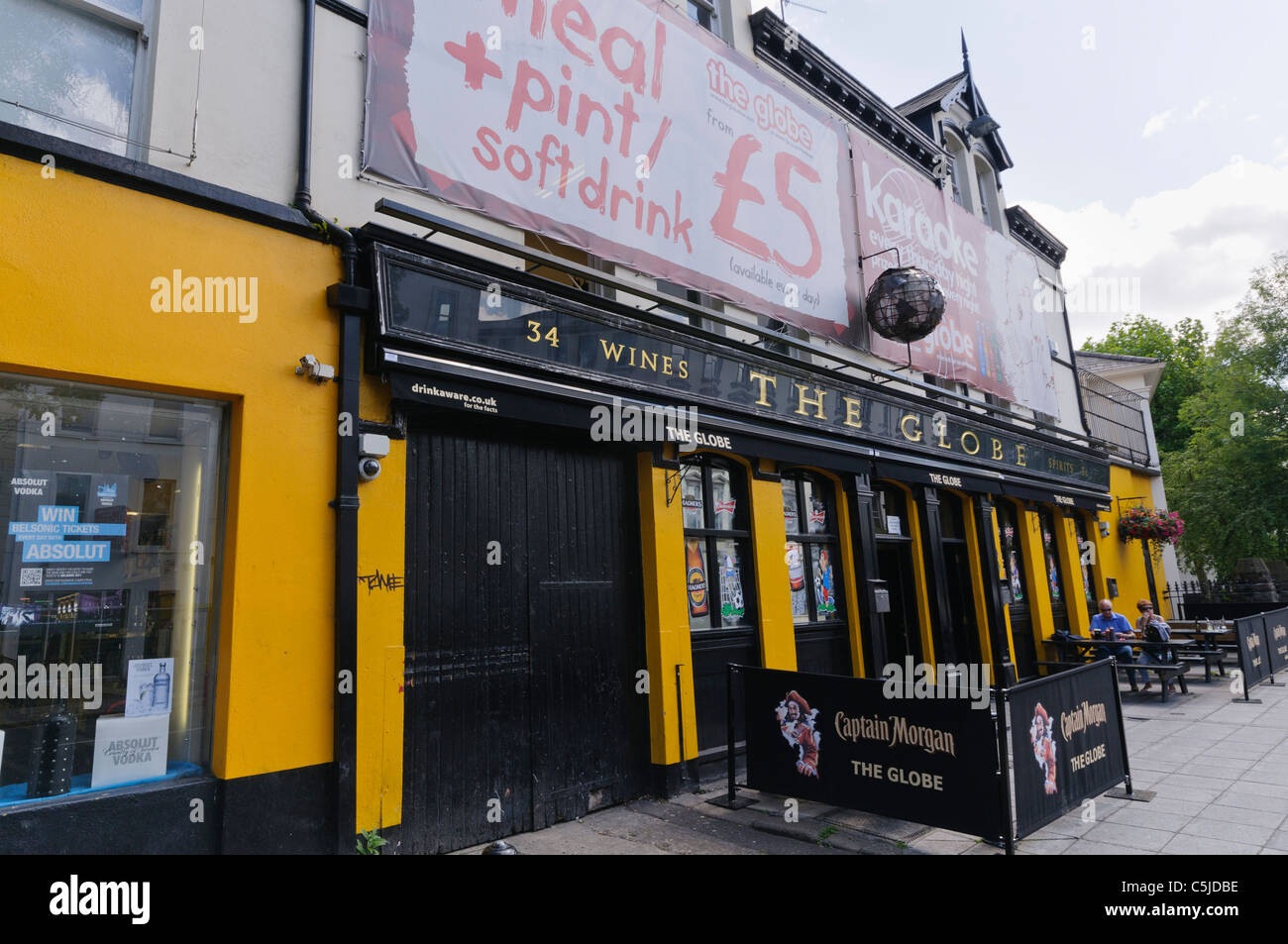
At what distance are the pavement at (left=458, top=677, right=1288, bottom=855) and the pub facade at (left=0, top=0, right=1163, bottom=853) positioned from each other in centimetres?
47

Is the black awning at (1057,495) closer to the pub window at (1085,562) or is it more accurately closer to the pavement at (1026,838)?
the pub window at (1085,562)

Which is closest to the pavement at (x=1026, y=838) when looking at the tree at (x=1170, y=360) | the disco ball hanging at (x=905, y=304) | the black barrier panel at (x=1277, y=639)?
the black barrier panel at (x=1277, y=639)

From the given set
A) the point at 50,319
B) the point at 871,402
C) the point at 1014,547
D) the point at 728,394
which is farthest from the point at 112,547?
the point at 1014,547

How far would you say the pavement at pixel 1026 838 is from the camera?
16.7ft

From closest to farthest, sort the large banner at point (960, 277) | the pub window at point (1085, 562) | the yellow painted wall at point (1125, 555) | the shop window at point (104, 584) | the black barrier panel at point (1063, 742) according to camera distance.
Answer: the shop window at point (104, 584)
the black barrier panel at point (1063, 742)
the large banner at point (960, 277)
the pub window at point (1085, 562)
the yellow painted wall at point (1125, 555)

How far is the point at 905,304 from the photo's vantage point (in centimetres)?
1000

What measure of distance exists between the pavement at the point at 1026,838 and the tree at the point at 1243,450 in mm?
17918

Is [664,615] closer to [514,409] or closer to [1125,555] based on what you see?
[514,409]

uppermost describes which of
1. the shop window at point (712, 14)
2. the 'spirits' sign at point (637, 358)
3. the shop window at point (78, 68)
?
the shop window at point (712, 14)

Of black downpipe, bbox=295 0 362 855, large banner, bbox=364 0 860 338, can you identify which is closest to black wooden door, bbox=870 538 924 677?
large banner, bbox=364 0 860 338

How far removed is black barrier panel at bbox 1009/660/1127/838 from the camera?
4.91 metres

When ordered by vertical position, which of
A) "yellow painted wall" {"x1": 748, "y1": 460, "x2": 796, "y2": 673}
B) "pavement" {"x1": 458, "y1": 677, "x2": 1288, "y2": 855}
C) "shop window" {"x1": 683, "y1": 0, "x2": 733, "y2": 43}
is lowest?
"pavement" {"x1": 458, "y1": 677, "x2": 1288, "y2": 855}

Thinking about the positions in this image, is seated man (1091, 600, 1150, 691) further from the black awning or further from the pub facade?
the pub facade

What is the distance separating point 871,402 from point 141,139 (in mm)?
8485
